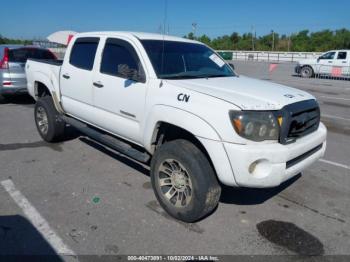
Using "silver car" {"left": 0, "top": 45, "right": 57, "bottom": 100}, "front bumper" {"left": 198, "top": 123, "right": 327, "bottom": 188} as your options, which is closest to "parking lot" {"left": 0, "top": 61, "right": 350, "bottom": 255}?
"front bumper" {"left": 198, "top": 123, "right": 327, "bottom": 188}

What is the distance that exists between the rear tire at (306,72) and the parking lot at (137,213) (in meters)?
17.7

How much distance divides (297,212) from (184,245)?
58.6 inches

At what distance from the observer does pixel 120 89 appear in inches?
168

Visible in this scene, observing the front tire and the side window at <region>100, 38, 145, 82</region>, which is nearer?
the front tire

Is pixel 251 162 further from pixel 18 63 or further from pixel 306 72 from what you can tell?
pixel 306 72

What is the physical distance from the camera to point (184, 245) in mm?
3203

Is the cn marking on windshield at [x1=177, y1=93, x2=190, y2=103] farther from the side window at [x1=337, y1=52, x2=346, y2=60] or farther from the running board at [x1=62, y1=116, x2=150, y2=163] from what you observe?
the side window at [x1=337, y1=52, x2=346, y2=60]

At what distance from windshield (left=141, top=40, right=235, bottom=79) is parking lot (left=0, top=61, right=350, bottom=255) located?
1530 mm

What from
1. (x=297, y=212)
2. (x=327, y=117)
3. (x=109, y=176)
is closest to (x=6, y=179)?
(x=109, y=176)

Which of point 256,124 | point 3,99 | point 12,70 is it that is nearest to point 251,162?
point 256,124

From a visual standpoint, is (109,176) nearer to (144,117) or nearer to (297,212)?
(144,117)

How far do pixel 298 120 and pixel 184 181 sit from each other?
1.33 metres

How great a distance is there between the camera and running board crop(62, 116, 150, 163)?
412 cm

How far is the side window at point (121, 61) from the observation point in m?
4.02
